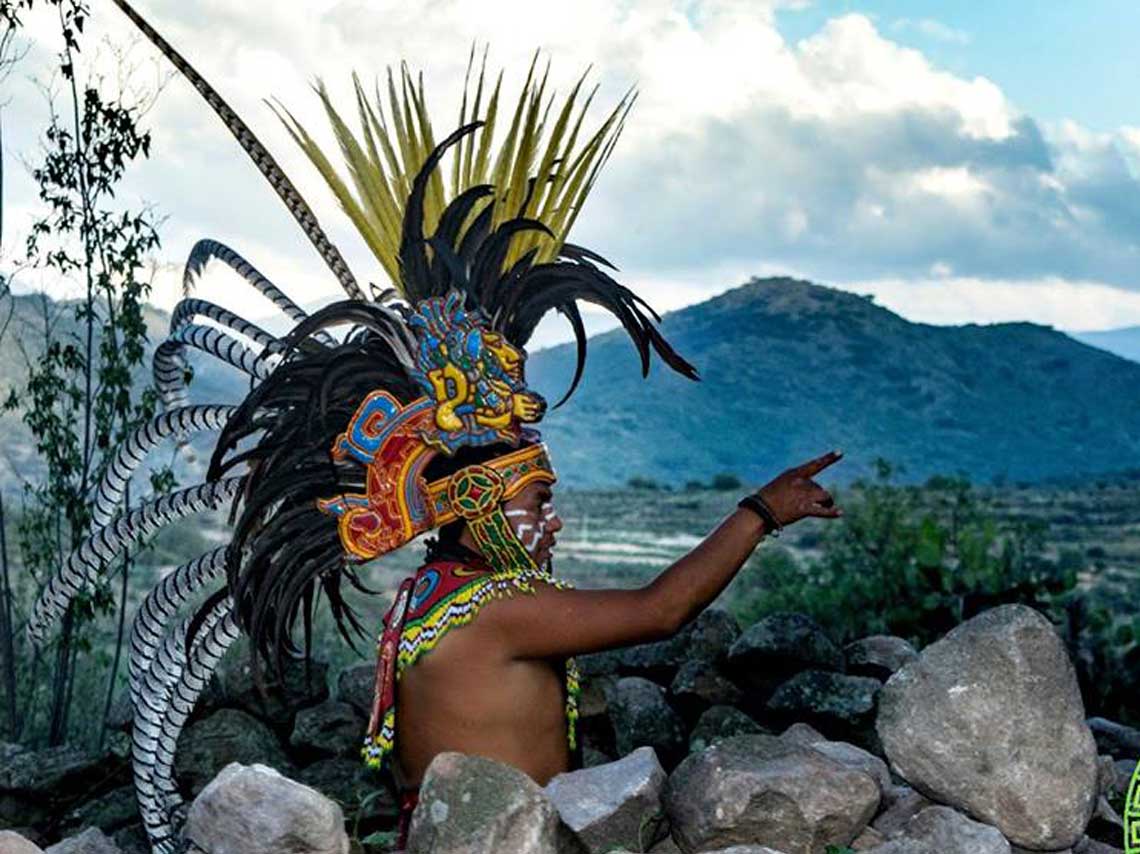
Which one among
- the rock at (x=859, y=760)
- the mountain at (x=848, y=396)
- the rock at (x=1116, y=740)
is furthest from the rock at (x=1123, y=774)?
the mountain at (x=848, y=396)

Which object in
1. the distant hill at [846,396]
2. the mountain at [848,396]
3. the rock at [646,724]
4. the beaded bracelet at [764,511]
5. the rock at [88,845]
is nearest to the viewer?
the beaded bracelet at [764,511]

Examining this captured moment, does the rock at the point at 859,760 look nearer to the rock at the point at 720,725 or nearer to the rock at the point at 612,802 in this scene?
the rock at the point at 612,802

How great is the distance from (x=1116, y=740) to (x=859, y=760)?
293 centimetres

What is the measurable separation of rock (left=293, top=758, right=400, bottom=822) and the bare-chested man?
173cm

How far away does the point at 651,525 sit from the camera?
34312 millimetres

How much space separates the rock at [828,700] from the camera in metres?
6.32

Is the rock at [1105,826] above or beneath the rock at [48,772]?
above

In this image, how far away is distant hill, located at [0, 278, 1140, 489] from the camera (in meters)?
81.3

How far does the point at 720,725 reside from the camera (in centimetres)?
644

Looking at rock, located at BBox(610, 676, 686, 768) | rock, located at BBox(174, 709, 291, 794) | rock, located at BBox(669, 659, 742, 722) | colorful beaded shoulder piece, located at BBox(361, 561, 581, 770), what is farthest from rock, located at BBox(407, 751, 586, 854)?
rock, located at BBox(174, 709, 291, 794)

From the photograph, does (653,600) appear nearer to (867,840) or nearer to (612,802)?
(612,802)

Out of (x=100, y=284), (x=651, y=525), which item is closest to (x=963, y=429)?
(x=651, y=525)

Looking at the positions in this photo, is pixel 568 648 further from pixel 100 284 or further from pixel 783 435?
pixel 783 435

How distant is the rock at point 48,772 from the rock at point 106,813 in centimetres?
11
